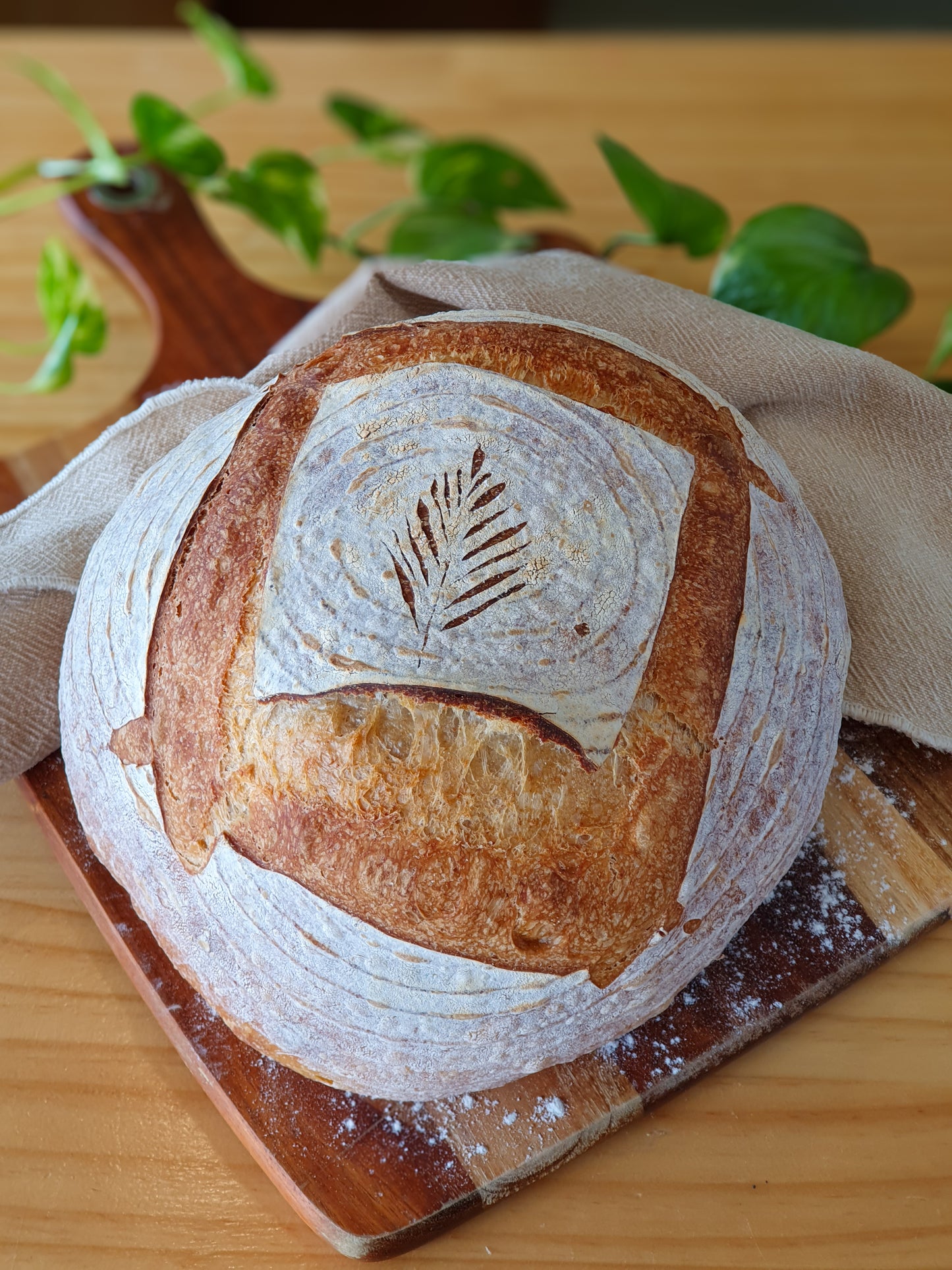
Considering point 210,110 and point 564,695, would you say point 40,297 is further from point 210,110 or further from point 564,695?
point 564,695

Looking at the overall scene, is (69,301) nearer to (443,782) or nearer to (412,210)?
(412,210)

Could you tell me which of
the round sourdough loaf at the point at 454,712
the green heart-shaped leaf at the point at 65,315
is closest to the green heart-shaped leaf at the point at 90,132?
the green heart-shaped leaf at the point at 65,315

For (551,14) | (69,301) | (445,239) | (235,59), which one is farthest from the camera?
(551,14)

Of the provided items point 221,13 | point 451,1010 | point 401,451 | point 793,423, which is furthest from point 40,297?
point 221,13

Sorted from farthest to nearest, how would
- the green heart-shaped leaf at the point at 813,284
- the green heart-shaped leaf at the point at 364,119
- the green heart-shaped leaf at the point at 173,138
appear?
1. the green heart-shaped leaf at the point at 364,119
2. the green heart-shaped leaf at the point at 173,138
3. the green heart-shaped leaf at the point at 813,284

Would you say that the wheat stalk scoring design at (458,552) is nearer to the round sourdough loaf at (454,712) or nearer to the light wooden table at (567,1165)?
the round sourdough loaf at (454,712)

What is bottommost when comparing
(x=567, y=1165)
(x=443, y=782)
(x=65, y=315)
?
(x=567, y=1165)

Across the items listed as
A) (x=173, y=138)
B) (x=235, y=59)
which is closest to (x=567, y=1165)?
(x=173, y=138)
